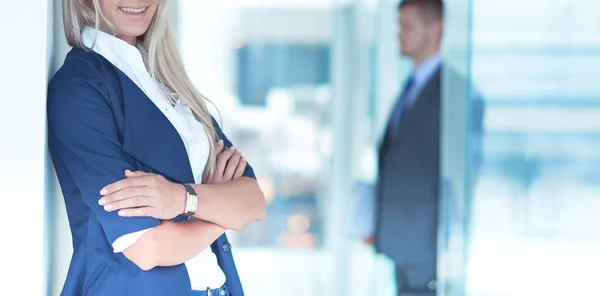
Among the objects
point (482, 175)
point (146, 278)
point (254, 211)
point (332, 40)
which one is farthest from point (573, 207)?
point (332, 40)

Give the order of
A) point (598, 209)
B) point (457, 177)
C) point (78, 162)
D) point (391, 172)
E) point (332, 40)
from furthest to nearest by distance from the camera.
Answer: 1. point (332, 40)
2. point (391, 172)
3. point (457, 177)
4. point (598, 209)
5. point (78, 162)

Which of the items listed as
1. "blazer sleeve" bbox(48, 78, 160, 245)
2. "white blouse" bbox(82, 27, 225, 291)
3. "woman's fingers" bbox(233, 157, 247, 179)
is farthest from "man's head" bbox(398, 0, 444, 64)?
"blazer sleeve" bbox(48, 78, 160, 245)

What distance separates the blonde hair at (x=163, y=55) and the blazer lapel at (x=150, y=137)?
116 millimetres

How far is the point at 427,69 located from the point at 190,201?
7.56 ft

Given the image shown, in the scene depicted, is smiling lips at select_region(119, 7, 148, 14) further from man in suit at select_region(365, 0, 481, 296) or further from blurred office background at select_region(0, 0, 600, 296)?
man in suit at select_region(365, 0, 481, 296)

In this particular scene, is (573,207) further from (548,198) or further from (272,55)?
(272,55)

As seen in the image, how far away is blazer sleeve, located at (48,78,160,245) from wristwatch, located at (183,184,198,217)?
3.1 inches

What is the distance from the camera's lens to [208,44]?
6.61 meters

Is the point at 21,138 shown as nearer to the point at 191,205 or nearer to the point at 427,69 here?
the point at 191,205

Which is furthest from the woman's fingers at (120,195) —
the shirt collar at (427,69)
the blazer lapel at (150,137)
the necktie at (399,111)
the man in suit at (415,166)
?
the necktie at (399,111)

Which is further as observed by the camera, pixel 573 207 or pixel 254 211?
pixel 573 207

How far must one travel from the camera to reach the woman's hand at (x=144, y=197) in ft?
5.14

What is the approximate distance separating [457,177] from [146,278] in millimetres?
1548

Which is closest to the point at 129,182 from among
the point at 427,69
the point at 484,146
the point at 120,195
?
the point at 120,195
